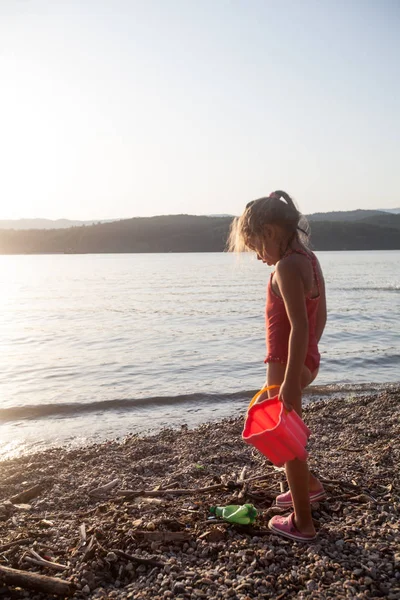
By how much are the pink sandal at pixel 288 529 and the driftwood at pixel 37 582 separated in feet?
4.60

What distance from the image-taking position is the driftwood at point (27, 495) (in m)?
5.09

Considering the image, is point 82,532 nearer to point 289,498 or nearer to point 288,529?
point 288,529

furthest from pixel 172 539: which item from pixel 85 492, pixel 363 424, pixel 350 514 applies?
pixel 363 424

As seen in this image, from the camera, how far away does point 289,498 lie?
408 cm

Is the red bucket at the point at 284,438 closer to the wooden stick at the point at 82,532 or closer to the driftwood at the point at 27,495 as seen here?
the wooden stick at the point at 82,532

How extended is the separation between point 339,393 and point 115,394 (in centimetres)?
424

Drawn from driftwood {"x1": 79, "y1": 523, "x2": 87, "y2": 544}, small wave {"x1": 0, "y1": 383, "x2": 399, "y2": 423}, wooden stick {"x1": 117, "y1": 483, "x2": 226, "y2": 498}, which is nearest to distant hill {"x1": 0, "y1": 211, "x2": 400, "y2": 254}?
small wave {"x1": 0, "y1": 383, "x2": 399, "y2": 423}

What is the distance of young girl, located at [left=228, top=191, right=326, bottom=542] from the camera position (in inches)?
136

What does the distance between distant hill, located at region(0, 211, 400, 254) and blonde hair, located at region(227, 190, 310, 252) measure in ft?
303

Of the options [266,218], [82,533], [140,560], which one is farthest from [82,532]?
[266,218]

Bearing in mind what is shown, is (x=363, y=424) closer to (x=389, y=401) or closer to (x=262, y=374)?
(x=389, y=401)

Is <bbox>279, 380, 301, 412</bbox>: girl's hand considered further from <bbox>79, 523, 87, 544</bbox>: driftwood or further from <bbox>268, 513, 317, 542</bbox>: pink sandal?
<bbox>79, 523, 87, 544</bbox>: driftwood

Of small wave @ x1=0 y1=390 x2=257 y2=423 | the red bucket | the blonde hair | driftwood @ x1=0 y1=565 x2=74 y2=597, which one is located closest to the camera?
driftwood @ x1=0 y1=565 x2=74 y2=597

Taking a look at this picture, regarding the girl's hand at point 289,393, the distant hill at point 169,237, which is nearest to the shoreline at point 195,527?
the girl's hand at point 289,393
